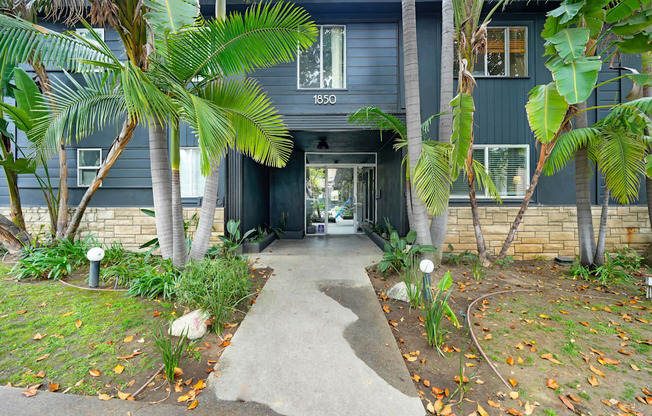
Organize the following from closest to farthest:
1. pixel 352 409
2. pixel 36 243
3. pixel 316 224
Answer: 1. pixel 352 409
2. pixel 36 243
3. pixel 316 224

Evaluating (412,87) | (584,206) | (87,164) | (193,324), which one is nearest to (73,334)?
(193,324)

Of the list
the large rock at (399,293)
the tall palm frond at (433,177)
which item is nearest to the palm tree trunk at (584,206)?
the tall palm frond at (433,177)

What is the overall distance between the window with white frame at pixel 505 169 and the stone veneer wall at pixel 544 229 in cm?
38

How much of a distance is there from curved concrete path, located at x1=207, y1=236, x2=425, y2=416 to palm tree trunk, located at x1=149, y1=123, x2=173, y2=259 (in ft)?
4.94

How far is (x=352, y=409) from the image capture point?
1890 mm

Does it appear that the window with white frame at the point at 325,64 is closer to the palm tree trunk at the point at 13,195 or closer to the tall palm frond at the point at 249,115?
the tall palm frond at the point at 249,115

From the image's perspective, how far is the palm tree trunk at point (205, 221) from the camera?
3.81 meters

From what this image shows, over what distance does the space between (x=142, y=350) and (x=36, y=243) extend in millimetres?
3995

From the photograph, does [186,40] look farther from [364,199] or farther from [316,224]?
[364,199]

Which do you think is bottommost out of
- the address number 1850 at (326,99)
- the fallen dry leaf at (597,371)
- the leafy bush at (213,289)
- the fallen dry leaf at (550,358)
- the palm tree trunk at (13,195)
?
the fallen dry leaf at (597,371)

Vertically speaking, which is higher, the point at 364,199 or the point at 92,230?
the point at 364,199

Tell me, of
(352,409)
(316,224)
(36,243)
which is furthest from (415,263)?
(36,243)

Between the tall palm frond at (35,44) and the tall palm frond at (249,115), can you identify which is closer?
the tall palm frond at (35,44)

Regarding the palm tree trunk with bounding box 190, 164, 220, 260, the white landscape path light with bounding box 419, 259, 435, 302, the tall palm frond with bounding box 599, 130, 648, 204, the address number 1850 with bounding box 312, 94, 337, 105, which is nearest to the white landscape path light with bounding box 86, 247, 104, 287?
the palm tree trunk with bounding box 190, 164, 220, 260
